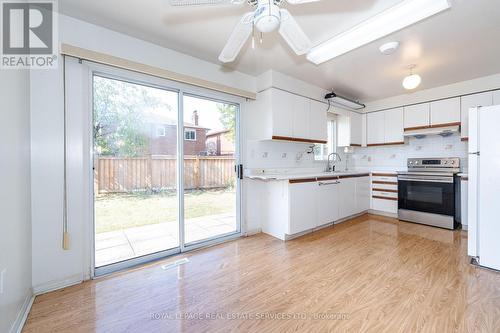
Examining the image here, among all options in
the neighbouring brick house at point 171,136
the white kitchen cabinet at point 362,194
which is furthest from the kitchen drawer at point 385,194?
the neighbouring brick house at point 171,136

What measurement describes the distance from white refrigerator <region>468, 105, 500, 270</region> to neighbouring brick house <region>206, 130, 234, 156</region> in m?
2.71

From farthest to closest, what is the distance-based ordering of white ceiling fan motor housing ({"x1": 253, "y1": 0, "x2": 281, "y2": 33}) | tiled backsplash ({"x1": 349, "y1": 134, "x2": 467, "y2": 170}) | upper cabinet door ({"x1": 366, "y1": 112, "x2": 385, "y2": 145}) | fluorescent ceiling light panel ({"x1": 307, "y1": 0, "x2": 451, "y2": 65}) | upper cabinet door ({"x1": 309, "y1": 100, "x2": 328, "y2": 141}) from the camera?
upper cabinet door ({"x1": 366, "y1": 112, "x2": 385, "y2": 145}) → tiled backsplash ({"x1": 349, "y1": 134, "x2": 467, "y2": 170}) → upper cabinet door ({"x1": 309, "y1": 100, "x2": 328, "y2": 141}) → fluorescent ceiling light panel ({"x1": 307, "y1": 0, "x2": 451, "y2": 65}) → white ceiling fan motor housing ({"x1": 253, "y1": 0, "x2": 281, "y2": 33})

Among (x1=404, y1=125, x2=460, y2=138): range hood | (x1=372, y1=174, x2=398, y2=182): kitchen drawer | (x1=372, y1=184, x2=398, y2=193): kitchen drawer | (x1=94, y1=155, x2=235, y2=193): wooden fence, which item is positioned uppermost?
(x1=404, y1=125, x2=460, y2=138): range hood

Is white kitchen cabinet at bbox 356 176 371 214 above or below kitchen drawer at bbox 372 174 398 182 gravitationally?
below

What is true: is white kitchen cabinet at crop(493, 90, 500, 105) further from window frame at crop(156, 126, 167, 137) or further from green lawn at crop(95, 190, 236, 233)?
window frame at crop(156, 126, 167, 137)

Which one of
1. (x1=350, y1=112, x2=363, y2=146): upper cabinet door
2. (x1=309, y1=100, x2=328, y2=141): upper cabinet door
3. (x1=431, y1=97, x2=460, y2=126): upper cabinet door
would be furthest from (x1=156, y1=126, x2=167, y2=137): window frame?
(x1=431, y1=97, x2=460, y2=126): upper cabinet door

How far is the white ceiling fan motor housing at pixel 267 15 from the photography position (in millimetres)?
1257

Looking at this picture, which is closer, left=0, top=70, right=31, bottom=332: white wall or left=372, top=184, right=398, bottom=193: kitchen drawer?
left=0, top=70, right=31, bottom=332: white wall

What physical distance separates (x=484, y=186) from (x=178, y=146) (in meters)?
3.24

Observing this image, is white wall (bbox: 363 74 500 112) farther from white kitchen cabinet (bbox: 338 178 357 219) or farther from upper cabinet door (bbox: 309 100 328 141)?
white kitchen cabinet (bbox: 338 178 357 219)

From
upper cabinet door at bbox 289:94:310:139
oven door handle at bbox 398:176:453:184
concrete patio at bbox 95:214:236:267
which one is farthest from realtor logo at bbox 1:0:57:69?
oven door handle at bbox 398:176:453:184

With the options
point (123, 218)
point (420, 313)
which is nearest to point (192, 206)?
point (123, 218)

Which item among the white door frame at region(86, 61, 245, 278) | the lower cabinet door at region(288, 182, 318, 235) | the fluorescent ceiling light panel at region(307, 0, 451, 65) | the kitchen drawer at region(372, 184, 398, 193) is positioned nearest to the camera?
the fluorescent ceiling light panel at region(307, 0, 451, 65)

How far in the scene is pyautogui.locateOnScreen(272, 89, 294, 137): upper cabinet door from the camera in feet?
10.1
